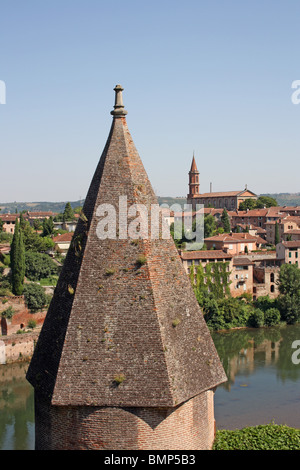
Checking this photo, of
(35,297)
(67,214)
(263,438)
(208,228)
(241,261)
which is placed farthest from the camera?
(67,214)

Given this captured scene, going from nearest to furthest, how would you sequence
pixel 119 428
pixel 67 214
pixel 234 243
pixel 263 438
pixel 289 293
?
1. pixel 119 428
2. pixel 263 438
3. pixel 289 293
4. pixel 234 243
5. pixel 67 214

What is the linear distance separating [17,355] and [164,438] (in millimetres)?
23622

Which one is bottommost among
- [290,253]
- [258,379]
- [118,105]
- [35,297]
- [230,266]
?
[258,379]

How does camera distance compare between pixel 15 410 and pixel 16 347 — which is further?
pixel 16 347

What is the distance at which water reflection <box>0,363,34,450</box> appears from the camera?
17.9 metres

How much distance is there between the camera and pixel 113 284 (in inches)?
223

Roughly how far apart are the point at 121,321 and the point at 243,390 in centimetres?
1891

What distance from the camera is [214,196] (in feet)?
279

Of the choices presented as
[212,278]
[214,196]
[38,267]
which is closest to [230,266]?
[212,278]

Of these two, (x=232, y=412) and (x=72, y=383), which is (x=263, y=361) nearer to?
(x=232, y=412)

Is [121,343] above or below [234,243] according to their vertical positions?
above

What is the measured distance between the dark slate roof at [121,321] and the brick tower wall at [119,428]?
12 cm

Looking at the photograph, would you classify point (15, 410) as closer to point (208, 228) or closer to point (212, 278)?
point (212, 278)
